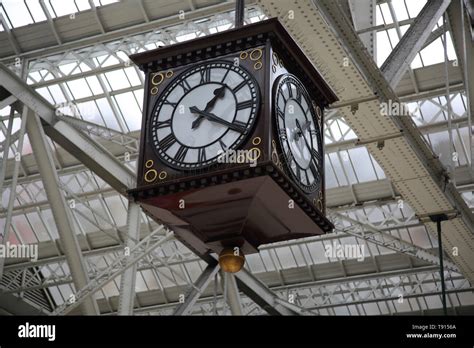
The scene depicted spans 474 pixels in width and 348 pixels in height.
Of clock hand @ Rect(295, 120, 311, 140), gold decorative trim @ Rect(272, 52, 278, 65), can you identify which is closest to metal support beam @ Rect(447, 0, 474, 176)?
clock hand @ Rect(295, 120, 311, 140)

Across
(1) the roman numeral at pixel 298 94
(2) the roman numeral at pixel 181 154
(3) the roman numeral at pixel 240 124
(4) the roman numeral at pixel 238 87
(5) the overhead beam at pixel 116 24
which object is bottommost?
(2) the roman numeral at pixel 181 154

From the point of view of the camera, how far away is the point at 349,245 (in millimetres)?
32625

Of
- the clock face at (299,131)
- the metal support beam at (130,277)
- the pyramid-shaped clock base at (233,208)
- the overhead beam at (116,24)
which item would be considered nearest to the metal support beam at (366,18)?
the clock face at (299,131)

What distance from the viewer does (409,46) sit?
1419cm

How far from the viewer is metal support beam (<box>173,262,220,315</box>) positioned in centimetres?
2244

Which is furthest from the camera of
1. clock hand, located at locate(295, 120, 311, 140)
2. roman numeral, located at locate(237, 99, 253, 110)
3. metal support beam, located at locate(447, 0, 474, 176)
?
metal support beam, located at locate(447, 0, 474, 176)

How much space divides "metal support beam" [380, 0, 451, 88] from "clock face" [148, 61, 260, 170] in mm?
6350

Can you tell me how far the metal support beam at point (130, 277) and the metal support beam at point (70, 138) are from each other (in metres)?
0.65

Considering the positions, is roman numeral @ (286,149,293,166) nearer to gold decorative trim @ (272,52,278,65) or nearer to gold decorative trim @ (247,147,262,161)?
gold decorative trim @ (247,147,262,161)

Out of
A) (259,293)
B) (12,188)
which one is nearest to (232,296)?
(259,293)

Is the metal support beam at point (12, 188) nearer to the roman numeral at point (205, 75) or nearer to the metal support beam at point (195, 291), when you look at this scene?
the metal support beam at point (195, 291)

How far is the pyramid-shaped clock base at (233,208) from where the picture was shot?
7109mm
